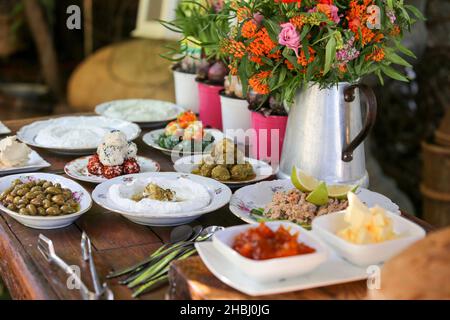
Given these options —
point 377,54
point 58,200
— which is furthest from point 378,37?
point 58,200

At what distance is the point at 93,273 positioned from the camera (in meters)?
1.24

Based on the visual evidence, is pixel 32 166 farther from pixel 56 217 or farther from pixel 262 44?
pixel 262 44

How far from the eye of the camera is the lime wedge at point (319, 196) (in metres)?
1.43

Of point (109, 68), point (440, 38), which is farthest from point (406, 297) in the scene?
point (109, 68)

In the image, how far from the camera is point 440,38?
3.51 meters

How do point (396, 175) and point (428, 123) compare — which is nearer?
point (428, 123)

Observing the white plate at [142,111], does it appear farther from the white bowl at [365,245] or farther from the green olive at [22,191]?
the white bowl at [365,245]

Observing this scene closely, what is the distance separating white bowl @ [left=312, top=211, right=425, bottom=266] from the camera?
1122 millimetres

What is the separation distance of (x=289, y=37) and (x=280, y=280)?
0.60 metres

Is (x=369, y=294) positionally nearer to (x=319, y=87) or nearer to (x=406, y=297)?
(x=406, y=297)

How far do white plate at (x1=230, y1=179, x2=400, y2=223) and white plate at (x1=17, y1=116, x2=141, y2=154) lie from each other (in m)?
0.53

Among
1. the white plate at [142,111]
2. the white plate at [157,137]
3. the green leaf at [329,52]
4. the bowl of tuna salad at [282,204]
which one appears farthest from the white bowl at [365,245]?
the white plate at [142,111]

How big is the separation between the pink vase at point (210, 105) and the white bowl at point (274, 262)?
1.10 metres

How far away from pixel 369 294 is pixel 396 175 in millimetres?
2969
